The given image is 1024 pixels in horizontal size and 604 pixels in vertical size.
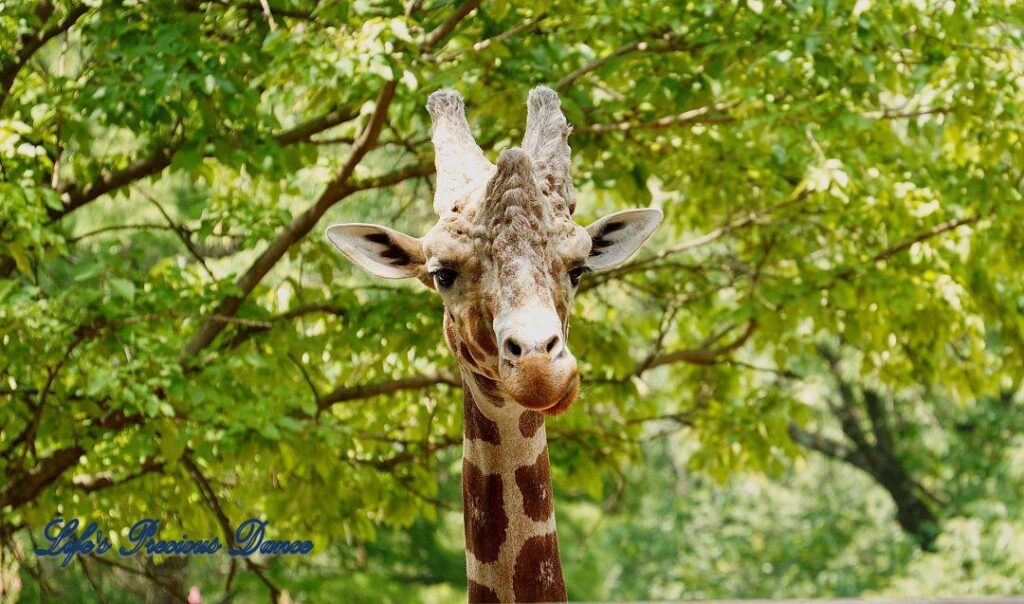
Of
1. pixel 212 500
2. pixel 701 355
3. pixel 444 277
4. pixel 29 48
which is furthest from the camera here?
pixel 701 355

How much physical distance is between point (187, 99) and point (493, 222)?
12.8ft

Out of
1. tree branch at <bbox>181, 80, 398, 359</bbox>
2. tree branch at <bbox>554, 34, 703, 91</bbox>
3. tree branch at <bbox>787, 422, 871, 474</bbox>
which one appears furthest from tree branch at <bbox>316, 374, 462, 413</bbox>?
tree branch at <bbox>787, 422, 871, 474</bbox>

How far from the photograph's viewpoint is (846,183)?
267 inches

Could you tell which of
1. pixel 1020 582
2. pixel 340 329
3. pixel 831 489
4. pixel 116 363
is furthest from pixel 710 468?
pixel 831 489

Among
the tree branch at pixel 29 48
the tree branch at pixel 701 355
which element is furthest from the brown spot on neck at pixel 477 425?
the tree branch at pixel 701 355

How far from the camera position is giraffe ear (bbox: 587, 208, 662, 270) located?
4.13m

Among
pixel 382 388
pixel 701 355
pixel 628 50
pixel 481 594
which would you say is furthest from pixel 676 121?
pixel 481 594

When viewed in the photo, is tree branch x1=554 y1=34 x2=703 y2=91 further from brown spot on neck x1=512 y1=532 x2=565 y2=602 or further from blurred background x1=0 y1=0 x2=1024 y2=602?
brown spot on neck x1=512 y1=532 x2=565 y2=602

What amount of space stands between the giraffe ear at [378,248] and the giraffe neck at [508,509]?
0.41 m

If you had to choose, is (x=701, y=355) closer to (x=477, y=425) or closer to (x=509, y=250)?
(x=477, y=425)

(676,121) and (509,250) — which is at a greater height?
(676,121)

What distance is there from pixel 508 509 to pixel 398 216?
4.36 m

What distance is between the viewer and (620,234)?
165 inches

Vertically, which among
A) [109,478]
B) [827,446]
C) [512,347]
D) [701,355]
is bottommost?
[512,347]
